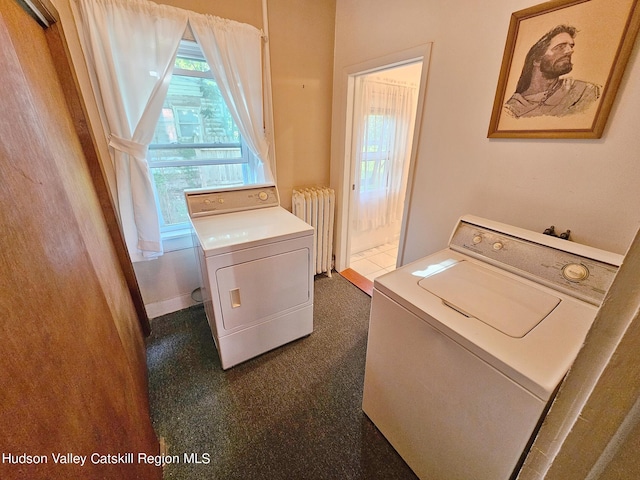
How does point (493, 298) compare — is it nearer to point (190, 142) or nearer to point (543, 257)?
point (543, 257)

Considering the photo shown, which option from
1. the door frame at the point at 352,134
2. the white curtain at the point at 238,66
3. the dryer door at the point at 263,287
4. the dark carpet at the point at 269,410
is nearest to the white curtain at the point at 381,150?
the door frame at the point at 352,134

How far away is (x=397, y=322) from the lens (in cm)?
107

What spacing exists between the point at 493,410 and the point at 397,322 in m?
0.39

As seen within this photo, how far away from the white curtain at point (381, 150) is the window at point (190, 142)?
3.91ft

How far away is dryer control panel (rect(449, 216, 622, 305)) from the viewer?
99cm

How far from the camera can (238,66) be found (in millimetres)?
1958

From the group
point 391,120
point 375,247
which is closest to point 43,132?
point 391,120


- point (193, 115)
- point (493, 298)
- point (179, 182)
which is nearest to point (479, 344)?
point (493, 298)

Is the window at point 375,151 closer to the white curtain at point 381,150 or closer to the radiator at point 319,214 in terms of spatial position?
the white curtain at point 381,150

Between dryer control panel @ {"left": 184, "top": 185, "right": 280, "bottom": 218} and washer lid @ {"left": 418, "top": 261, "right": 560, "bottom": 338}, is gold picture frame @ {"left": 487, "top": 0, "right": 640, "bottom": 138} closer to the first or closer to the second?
washer lid @ {"left": 418, "top": 261, "right": 560, "bottom": 338}

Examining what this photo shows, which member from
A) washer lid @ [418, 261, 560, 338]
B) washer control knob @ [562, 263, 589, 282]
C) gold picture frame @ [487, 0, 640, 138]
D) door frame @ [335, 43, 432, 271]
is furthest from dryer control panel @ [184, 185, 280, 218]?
washer control knob @ [562, 263, 589, 282]

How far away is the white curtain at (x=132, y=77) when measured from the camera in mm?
1550

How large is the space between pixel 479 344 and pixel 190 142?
7.58 ft

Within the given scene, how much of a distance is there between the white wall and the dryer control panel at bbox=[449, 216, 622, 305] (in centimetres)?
22
